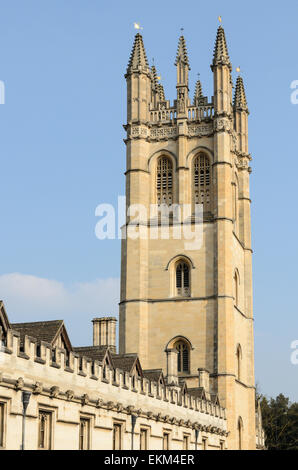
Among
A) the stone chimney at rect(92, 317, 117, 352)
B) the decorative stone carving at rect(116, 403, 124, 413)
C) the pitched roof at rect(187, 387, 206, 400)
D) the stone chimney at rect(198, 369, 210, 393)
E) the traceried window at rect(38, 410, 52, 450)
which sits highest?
the stone chimney at rect(92, 317, 117, 352)

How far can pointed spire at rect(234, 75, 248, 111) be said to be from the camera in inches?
3131

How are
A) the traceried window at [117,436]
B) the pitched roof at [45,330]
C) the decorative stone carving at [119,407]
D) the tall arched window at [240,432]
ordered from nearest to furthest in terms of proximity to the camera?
the pitched roof at [45,330]
the decorative stone carving at [119,407]
the traceried window at [117,436]
the tall arched window at [240,432]

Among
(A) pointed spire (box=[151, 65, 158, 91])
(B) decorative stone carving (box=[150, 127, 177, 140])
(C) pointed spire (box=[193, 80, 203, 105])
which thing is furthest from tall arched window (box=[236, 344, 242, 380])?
(A) pointed spire (box=[151, 65, 158, 91])

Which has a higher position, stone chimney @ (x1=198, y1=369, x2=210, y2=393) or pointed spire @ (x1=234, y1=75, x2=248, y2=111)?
pointed spire @ (x1=234, y1=75, x2=248, y2=111)

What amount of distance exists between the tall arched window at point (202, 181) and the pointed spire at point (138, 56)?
9.18 meters

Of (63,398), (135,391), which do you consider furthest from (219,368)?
(63,398)

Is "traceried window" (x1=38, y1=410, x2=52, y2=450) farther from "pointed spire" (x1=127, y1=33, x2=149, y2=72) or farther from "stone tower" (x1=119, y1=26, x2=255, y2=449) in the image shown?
"pointed spire" (x1=127, y1=33, x2=149, y2=72)

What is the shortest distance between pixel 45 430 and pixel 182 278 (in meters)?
37.9

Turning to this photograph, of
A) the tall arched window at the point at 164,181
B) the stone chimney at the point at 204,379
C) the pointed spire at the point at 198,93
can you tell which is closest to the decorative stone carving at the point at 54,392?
the stone chimney at the point at 204,379

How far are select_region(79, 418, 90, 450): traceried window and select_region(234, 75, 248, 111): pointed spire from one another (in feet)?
157

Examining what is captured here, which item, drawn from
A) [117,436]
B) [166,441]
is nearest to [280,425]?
[166,441]

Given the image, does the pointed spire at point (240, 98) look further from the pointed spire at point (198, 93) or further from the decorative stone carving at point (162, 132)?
the decorative stone carving at point (162, 132)

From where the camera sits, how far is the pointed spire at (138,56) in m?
73.4
